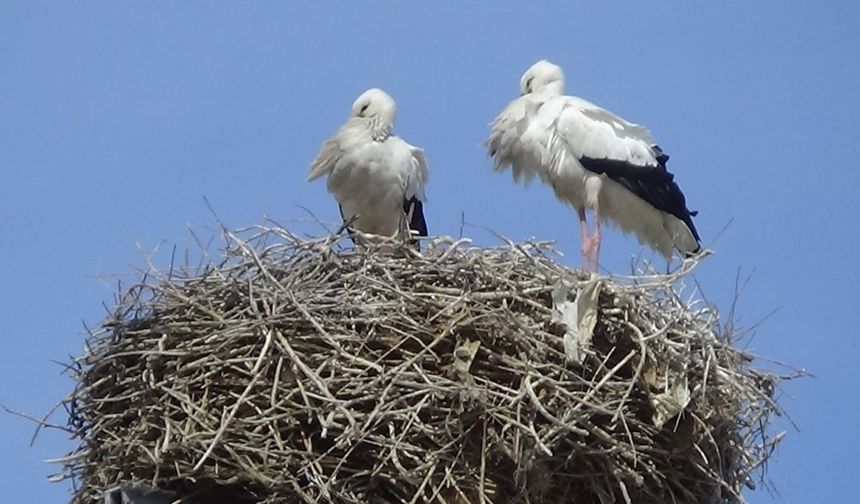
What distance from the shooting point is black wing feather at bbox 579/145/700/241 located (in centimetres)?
877

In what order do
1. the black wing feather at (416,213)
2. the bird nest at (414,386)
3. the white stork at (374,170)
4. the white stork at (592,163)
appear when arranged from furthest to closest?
1. the black wing feather at (416,213)
2. the white stork at (374,170)
3. the white stork at (592,163)
4. the bird nest at (414,386)

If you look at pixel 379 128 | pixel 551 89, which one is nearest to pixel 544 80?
pixel 551 89

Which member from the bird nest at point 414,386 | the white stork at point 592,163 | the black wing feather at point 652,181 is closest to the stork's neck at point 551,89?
the white stork at point 592,163

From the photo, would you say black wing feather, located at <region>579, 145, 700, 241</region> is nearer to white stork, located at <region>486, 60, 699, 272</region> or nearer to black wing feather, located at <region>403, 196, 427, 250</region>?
white stork, located at <region>486, 60, 699, 272</region>

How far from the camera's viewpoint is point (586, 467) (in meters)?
6.42

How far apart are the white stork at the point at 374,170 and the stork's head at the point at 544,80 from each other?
0.60 meters

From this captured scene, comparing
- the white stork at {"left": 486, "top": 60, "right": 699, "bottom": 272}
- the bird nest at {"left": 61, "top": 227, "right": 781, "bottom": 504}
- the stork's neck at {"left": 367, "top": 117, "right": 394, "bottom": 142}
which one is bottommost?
the bird nest at {"left": 61, "top": 227, "right": 781, "bottom": 504}

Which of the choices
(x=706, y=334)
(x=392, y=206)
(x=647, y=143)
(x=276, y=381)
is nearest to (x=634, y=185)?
(x=647, y=143)

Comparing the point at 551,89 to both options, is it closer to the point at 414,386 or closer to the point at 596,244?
the point at 596,244

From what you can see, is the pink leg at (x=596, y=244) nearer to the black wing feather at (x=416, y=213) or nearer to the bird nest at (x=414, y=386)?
the black wing feather at (x=416, y=213)

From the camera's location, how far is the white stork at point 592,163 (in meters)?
8.74

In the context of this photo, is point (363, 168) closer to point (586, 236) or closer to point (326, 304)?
Answer: point (586, 236)

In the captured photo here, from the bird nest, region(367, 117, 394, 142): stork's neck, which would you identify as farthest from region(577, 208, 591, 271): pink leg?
the bird nest

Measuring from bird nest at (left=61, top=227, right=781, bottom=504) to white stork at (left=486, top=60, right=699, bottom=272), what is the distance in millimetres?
1876
